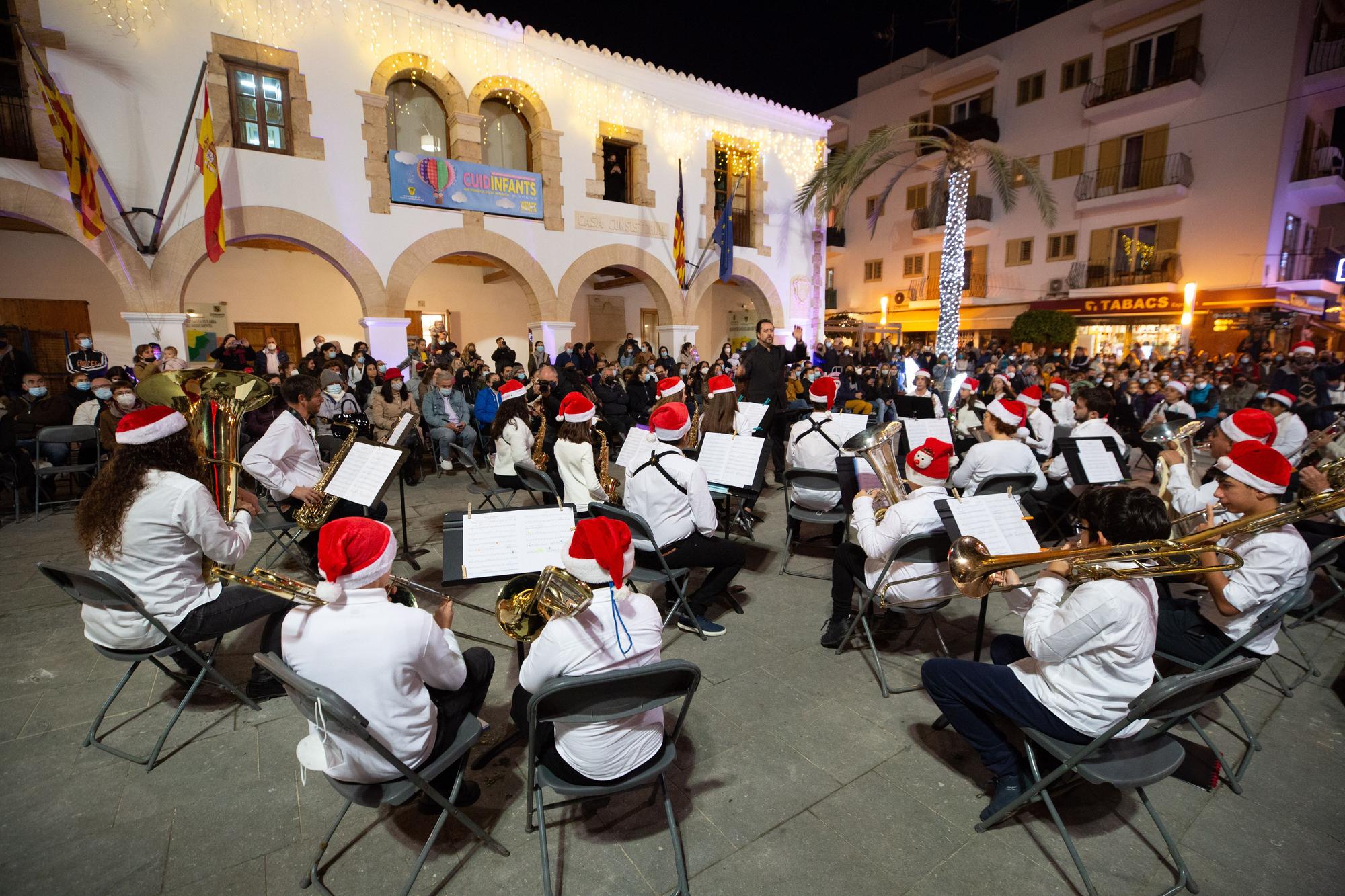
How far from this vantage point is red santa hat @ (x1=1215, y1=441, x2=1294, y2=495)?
109 inches

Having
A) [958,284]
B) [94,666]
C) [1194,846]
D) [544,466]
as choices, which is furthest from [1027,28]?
[94,666]

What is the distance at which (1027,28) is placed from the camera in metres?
21.1

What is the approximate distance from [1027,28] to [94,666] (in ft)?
95.3

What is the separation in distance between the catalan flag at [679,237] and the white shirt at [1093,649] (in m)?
12.4

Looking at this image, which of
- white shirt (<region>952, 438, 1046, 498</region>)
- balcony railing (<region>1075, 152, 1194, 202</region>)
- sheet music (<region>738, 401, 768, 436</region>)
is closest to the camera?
white shirt (<region>952, 438, 1046, 498</region>)

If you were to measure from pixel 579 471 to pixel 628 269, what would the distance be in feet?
32.6

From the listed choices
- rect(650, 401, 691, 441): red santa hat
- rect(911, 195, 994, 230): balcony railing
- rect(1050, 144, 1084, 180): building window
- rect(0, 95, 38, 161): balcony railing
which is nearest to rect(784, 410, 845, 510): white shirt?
rect(650, 401, 691, 441): red santa hat

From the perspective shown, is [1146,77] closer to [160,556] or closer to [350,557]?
[350,557]

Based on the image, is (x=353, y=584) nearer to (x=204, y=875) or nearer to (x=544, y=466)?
(x=204, y=875)

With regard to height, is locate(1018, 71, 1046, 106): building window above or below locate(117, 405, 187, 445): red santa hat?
above

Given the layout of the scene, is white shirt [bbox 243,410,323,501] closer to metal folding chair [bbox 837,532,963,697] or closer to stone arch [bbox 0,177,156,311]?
metal folding chair [bbox 837,532,963,697]

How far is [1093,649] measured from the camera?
210 cm

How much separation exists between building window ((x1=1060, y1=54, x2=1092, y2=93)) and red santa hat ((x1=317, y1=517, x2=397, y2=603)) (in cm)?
2632

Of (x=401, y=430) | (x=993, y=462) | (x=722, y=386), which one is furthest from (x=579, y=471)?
(x=993, y=462)
